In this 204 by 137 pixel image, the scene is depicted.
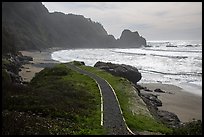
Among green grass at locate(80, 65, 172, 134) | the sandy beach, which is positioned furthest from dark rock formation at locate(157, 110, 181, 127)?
green grass at locate(80, 65, 172, 134)

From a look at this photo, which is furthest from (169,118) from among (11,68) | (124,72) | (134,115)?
(11,68)

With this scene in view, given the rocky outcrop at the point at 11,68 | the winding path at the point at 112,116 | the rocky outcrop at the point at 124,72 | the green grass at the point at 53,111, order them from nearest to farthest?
the green grass at the point at 53,111, the winding path at the point at 112,116, the rocky outcrop at the point at 11,68, the rocky outcrop at the point at 124,72

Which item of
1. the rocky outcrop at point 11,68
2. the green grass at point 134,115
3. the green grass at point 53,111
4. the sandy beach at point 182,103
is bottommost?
the sandy beach at point 182,103

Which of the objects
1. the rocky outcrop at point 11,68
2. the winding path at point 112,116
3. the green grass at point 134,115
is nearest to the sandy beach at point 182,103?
the green grass at point 134,115

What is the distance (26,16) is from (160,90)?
13824 cm

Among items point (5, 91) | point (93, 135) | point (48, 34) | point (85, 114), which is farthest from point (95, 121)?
point (48, 34)

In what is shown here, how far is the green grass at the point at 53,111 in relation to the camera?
13.8 metres

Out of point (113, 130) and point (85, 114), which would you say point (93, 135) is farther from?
point (85, 114)

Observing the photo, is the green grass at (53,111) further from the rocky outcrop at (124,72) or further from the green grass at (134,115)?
the rocky outcrop at (124,72)

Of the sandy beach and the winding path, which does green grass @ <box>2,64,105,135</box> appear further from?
the sandy beach

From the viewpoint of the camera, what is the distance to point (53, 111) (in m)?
17.8

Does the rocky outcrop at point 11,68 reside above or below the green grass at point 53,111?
above

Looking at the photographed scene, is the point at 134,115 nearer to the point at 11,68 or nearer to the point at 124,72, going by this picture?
the point at 124,72

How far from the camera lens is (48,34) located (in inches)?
7687
